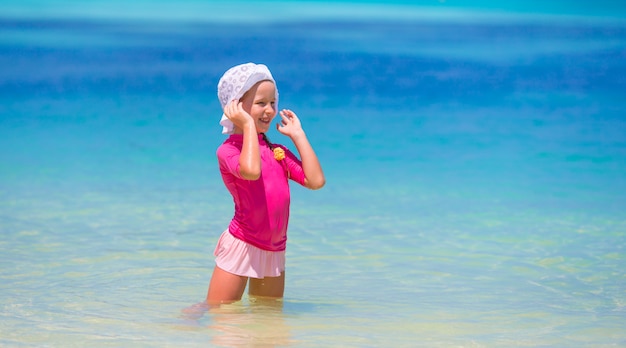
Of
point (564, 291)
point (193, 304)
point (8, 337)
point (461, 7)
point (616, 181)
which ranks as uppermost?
point (461, 7)

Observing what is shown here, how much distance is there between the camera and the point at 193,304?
3.81 m

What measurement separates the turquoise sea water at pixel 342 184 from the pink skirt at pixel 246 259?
0.18 m

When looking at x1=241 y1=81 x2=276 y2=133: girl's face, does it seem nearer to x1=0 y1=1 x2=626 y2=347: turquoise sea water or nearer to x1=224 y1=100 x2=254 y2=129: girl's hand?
x1=224 y1=100 x2=254 y2=129: girl's hand

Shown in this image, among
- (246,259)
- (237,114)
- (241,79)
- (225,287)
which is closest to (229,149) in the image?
(237,114)

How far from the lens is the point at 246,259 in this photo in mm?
3525

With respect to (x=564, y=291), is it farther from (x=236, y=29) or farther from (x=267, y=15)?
(x=267, y=15)

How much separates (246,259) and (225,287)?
13 cm

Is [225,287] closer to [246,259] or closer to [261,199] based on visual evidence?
[246,259]

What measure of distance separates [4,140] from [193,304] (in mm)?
7734

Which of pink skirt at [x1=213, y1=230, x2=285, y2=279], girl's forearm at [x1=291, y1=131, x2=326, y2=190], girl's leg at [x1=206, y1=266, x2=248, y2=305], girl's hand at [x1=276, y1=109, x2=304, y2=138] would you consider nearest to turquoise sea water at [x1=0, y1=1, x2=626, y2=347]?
girl's leg at [x1=206, y1=266, x2=248, y2=305]

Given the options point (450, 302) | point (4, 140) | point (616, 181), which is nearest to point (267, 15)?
point (4, 140)

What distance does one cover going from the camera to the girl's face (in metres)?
3.54

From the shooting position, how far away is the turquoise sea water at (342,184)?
378 centimetres

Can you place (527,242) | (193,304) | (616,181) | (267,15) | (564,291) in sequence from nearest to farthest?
(193,304), (564,291), (527,242), (616,181), (267,15)
